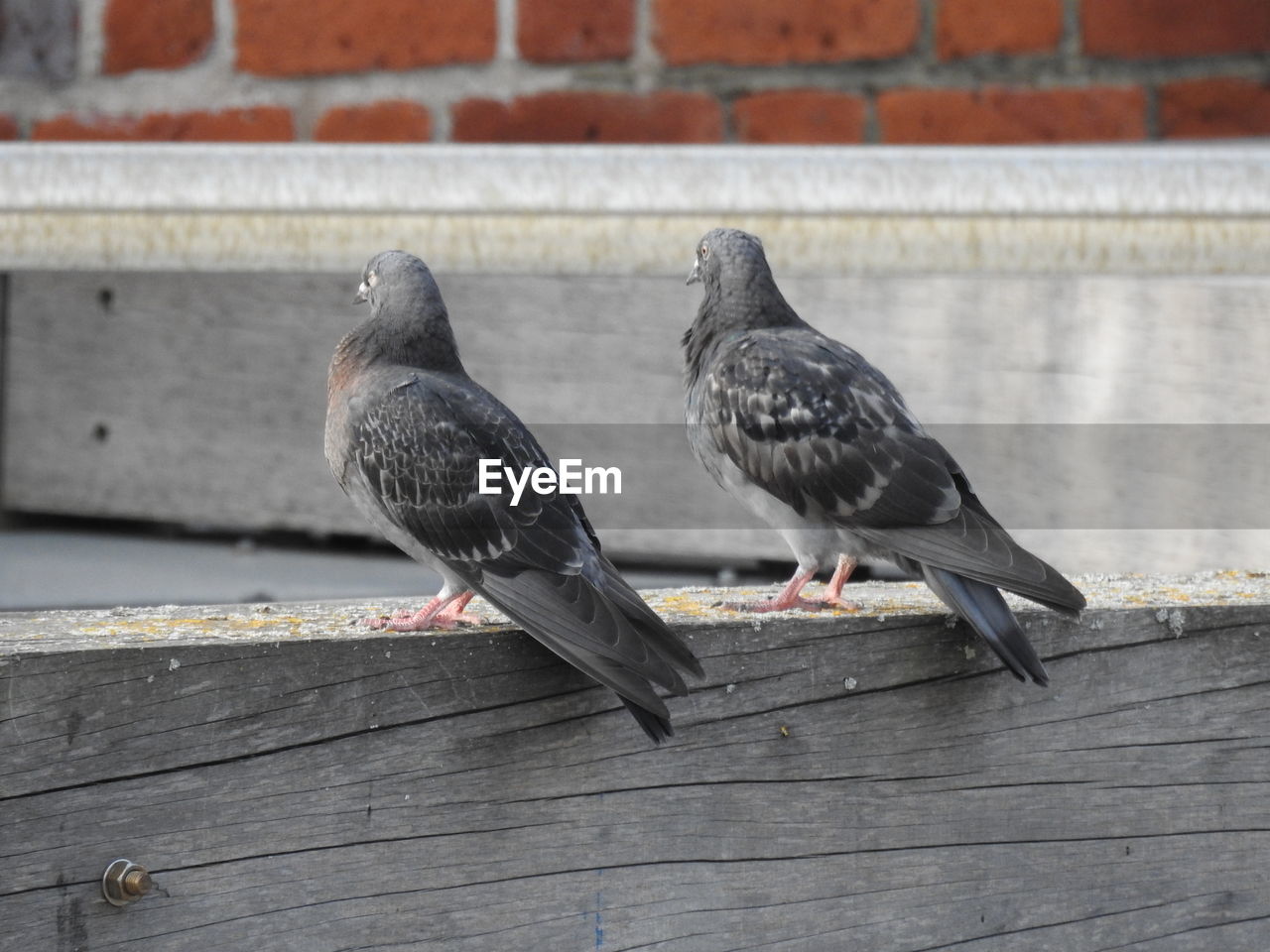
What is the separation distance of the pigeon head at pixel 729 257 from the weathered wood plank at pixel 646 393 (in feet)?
2.60

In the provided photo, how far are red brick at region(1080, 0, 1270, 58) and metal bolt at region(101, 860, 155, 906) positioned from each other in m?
Result: 2.11

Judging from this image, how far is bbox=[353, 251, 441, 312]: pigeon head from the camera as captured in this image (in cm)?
171

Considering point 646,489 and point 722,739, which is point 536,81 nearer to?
point 646,489

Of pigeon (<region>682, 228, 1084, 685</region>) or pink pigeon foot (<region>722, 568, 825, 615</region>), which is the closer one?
pigeon (<region>682, 228, 1084, 685</region>)

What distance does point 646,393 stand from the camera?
2.92 meters

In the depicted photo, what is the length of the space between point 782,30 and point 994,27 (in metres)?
0.34

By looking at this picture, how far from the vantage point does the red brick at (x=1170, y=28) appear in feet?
9.33

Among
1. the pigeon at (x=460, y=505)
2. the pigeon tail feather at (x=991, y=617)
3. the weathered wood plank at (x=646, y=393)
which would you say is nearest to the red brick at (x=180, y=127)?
the weathered wood plank at (x=646, y=393)

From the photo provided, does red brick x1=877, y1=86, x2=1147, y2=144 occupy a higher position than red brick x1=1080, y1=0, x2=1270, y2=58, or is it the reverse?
red brick x1=1080, y1=0, x2=1270, y2=58

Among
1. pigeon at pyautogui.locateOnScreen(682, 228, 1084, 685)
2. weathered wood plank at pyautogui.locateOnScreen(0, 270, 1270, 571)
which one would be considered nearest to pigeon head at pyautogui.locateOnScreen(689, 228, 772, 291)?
pigeon at pyautogui.locateOnScreen(682, 228, 1084, 685)

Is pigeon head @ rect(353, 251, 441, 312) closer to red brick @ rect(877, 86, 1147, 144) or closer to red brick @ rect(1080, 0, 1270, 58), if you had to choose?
red brick @ rect(877, 86, 1147, 144)

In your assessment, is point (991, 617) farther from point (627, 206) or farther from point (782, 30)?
point (782, 30)

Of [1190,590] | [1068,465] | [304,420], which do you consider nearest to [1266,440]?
[1068,465]

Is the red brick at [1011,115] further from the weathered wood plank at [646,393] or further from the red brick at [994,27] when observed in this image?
the weathered wood plank at [646,393]
